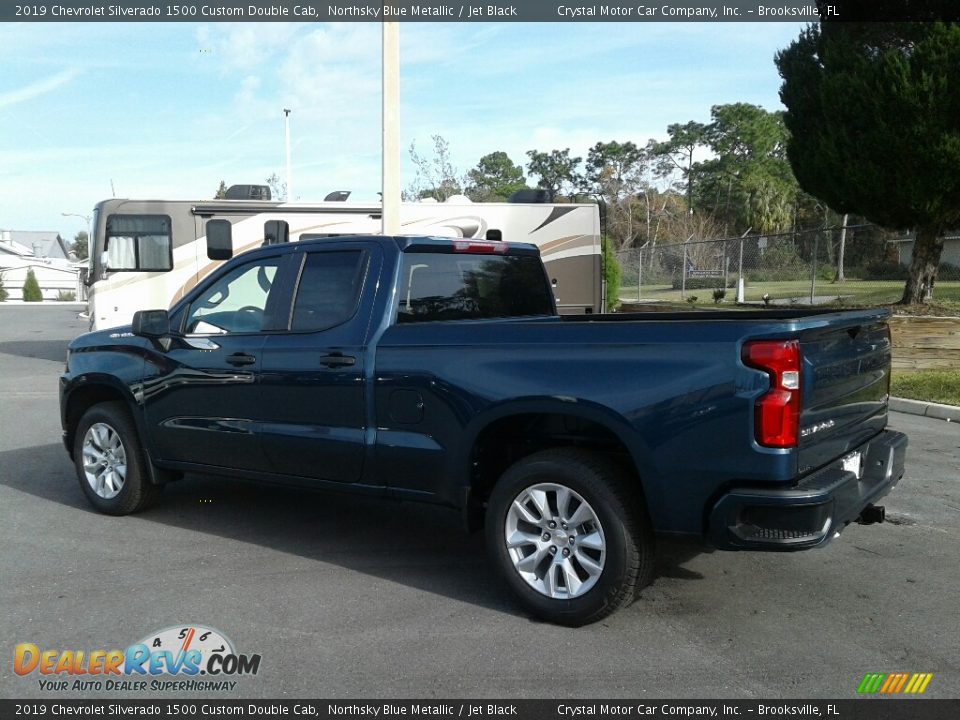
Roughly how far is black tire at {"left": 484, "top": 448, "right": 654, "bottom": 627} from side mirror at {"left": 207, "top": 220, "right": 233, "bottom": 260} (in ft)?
42.9

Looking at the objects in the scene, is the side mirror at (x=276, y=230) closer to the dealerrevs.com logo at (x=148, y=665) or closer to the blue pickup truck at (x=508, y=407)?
the blue pickup truck at (x=508, y=407)

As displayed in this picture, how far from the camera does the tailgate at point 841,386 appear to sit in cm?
400

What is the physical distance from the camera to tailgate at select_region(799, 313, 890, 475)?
158 inches

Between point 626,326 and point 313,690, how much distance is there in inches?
82.2

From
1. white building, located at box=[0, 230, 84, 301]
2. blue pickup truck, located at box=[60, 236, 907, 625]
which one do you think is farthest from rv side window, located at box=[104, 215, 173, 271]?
white building, located at box=[0, 230, 84, 301]

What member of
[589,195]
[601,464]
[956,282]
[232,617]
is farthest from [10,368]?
[589,195]

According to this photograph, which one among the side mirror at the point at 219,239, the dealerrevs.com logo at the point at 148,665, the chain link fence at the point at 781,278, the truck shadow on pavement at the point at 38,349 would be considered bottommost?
the truck shadow on pavement at the point at 38,349

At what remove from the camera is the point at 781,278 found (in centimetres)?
2445

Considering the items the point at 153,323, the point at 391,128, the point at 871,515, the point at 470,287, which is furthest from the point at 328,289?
the point at 391,128

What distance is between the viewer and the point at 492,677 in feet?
12.7

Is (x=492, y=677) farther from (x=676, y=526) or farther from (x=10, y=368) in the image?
(x=10, y=368)

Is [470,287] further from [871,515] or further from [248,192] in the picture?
[248,192]

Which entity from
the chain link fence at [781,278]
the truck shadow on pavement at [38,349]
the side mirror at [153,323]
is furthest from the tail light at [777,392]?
→ the truck shadow on pavement at [38,349]
